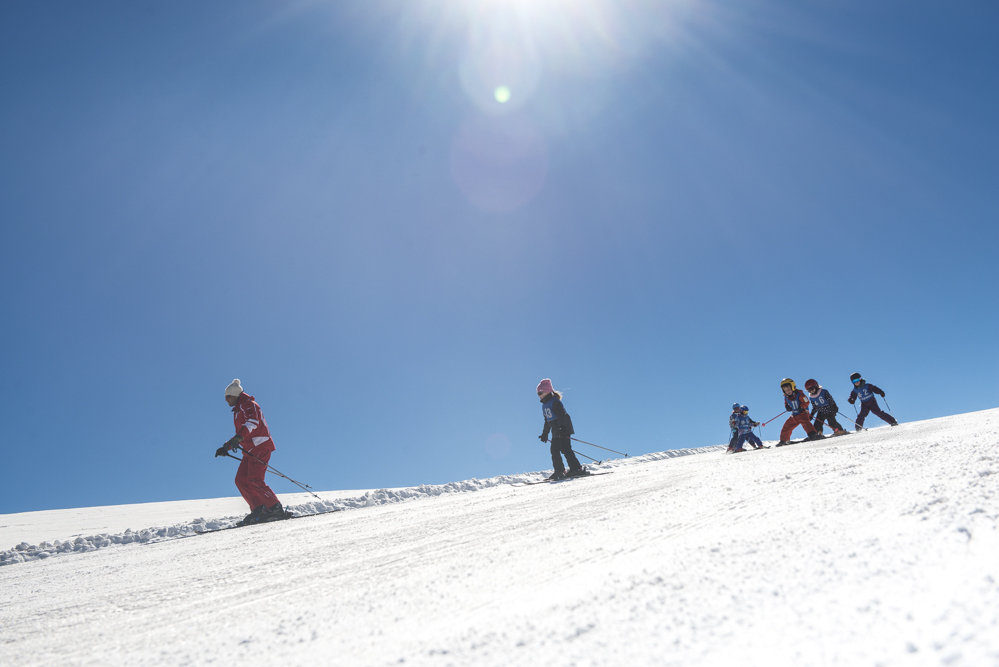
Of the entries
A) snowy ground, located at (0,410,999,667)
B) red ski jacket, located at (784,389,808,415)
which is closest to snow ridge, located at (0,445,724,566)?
snowy ground, located at (0,410,999,667)

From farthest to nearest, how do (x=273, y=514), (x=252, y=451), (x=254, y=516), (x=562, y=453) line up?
(x=562, y=453)
(x=252, y=451)
(x=273, y=514)
(x=254, y=516)

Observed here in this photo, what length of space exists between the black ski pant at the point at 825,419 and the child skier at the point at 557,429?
25.2ft

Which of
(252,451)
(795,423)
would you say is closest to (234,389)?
(252,451)

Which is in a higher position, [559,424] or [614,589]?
[559,424]

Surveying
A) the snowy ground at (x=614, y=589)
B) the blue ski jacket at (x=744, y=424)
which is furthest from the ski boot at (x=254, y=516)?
the blue ski jacket at (x=744, y=424)

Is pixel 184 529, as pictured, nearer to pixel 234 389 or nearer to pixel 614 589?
pixel 234 389

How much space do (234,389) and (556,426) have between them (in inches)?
248

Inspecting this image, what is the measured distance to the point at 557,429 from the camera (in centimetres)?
1033

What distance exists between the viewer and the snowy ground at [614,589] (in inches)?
57.3

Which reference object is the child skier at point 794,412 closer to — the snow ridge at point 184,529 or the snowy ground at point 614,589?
the snow ridge at point 184,529

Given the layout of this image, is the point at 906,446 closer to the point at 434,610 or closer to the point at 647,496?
the point at 647,496

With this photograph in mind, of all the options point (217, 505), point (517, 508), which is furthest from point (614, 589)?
point (217, 505)

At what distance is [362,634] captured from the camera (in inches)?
75.3

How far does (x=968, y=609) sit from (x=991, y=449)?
3481 millimetres
